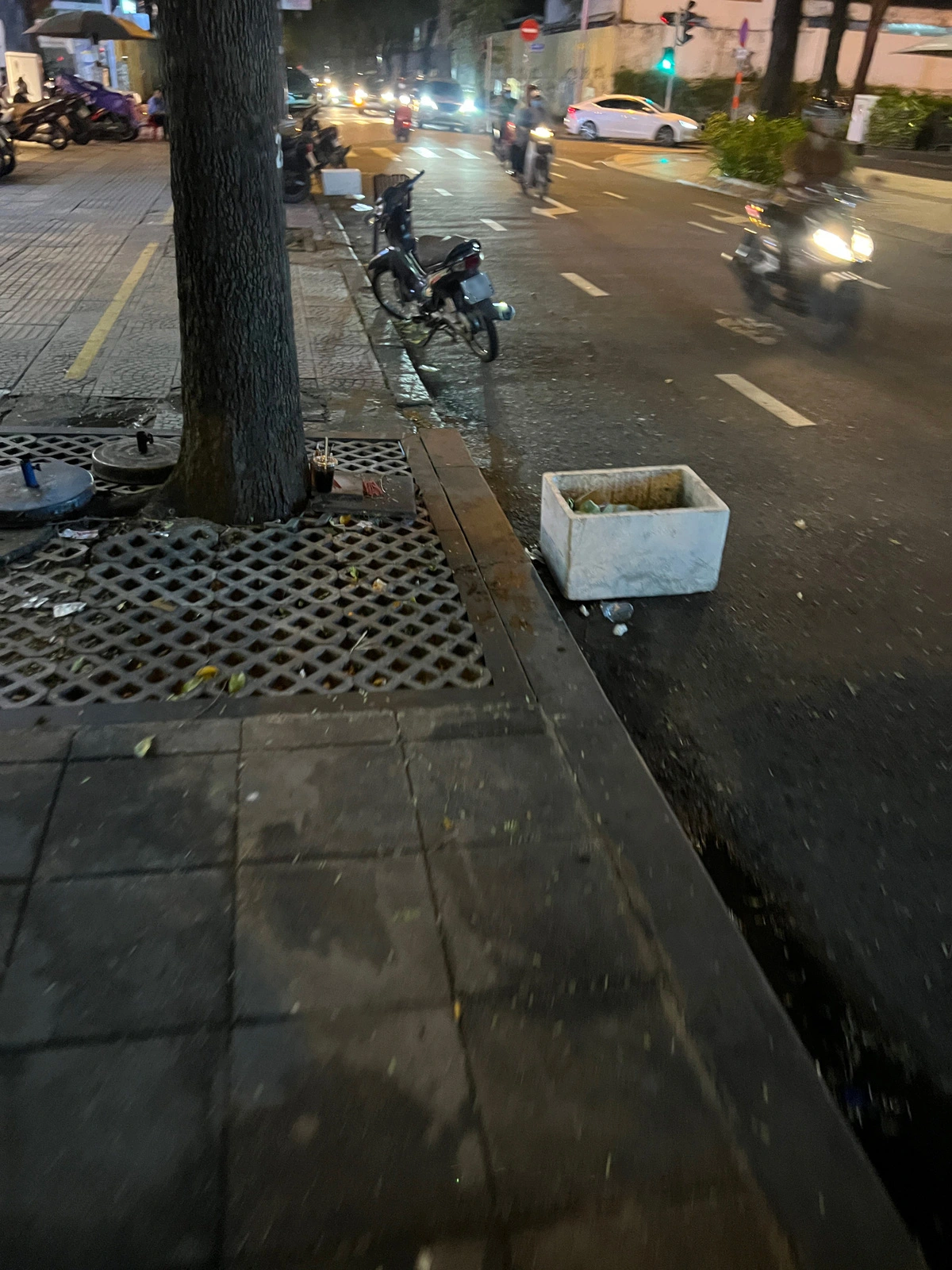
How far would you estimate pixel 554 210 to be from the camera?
16734mm

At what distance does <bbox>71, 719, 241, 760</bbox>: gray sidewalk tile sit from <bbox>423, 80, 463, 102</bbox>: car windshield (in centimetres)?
4031

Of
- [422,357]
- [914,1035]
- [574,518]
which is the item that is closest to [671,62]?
[422,357]

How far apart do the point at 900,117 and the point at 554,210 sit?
16.9 meters

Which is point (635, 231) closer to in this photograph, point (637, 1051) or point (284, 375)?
point (284, 375)

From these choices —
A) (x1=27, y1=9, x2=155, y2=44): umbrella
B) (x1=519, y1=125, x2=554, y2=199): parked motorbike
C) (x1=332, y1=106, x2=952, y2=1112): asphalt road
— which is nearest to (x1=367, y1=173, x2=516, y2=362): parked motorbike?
(x1=332, y1=106, x2=952, y2=1112): asphalt road

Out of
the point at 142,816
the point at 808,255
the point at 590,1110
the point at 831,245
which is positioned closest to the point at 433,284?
the point at 808,255

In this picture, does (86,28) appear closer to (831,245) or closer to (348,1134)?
(831,245)

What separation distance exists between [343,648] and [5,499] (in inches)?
79.3

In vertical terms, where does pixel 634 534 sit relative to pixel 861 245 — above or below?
below

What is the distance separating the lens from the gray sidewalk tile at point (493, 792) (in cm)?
290

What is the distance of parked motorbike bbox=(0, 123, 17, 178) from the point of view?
1658 centimetres

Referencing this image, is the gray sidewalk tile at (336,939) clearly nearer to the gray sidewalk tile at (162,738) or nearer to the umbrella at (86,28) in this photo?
the gray sidewalk tile at (162,738)

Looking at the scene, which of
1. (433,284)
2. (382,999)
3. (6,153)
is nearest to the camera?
(382,999)

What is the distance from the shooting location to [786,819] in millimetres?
3197
